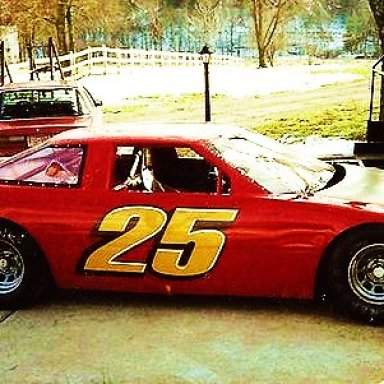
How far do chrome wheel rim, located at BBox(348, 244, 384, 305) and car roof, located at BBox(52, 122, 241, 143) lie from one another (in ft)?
4.98

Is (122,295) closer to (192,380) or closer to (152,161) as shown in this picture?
(152,161)

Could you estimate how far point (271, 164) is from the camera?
223 inches

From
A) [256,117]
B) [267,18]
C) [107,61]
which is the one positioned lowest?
Answer: [256,117]

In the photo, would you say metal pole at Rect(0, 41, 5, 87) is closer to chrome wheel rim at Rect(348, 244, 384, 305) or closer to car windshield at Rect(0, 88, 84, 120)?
car windshield at Rect(0, 88, 84, 120)

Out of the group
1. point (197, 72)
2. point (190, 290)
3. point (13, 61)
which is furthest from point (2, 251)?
point (13, 61)

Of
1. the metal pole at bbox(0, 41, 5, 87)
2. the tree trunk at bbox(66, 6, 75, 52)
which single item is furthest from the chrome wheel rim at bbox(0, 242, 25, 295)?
the tree trunk at bbox(66, 6, 75, 52)

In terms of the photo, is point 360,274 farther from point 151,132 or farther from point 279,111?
point 279,111

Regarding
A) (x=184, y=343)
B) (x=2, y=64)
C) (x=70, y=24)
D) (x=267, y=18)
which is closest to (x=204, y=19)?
(x=267, y=18)

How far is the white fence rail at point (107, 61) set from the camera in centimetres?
3095

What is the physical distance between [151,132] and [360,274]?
6.50 feet

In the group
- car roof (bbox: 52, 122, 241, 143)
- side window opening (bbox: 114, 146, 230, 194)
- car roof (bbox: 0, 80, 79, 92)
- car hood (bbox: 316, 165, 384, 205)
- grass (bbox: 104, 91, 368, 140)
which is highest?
car roof (bbox: 0, 80, 79, 92)

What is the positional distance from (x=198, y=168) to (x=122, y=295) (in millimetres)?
1174

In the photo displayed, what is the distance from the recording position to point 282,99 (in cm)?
2148

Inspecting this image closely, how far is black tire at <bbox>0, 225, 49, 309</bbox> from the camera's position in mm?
5492
